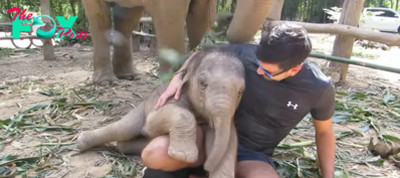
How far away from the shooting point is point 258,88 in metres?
1.84

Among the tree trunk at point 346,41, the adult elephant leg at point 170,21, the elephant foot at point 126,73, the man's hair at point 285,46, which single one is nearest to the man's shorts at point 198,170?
the man's hair at point 285,46

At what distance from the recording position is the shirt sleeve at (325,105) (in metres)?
1.78

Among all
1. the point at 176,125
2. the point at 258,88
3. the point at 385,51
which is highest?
the point at 258,88

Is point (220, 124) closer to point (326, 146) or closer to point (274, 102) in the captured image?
point (274, 102)

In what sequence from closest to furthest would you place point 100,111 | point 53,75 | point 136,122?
point 136,122
point 100,111
point 53,75

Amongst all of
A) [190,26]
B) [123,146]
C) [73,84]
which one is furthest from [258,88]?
[73,84]

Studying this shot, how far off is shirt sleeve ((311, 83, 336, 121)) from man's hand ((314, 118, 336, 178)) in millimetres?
51

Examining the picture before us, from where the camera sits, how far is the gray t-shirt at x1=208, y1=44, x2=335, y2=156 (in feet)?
5.80

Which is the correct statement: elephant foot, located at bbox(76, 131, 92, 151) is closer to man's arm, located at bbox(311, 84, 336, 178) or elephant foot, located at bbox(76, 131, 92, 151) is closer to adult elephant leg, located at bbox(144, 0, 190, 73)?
adult elephant leg, located at bbox(144, 0, 190, 73)

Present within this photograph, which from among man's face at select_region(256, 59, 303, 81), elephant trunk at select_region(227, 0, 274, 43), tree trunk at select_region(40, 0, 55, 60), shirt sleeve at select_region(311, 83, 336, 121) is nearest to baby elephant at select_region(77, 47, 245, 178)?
man's face at select_region(256, 59, 303, 81)

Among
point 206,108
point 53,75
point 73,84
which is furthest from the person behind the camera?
point 53,75

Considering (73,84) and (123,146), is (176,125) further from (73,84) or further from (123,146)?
(73,84)

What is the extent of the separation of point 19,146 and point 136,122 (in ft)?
2.94

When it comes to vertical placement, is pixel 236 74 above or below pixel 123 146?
above
